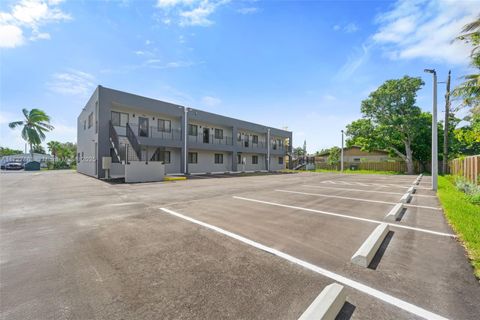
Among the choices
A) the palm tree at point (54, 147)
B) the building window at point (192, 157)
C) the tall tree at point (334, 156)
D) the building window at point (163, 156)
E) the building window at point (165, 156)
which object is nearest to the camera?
the building window at point (163, 156)

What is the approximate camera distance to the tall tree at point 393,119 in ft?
90.6

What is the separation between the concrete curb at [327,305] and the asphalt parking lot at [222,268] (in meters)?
0.15

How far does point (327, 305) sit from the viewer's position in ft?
7.09

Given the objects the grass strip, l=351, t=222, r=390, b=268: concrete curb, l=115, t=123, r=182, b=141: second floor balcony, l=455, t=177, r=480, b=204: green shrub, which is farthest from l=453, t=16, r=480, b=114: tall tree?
l=115, t=123, r=182, b=141: second floor balcony

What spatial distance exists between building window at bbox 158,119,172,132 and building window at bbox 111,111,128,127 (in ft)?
10.7

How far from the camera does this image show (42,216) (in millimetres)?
6137

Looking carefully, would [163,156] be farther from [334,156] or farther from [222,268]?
[334,156]

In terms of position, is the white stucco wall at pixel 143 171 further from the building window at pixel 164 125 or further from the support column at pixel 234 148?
the support column at pixel 234 148

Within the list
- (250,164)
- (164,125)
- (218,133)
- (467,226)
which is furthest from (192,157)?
(467,226)

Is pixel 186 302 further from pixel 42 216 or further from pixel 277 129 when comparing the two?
pixel 277 129

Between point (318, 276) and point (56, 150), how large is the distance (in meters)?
66.2

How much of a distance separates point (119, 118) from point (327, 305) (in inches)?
842

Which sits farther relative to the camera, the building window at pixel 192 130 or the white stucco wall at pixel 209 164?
the white stucco wall at pixel 209 164

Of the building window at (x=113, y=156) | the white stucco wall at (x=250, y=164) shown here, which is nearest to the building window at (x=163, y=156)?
the building window at (x=113, y=156)
